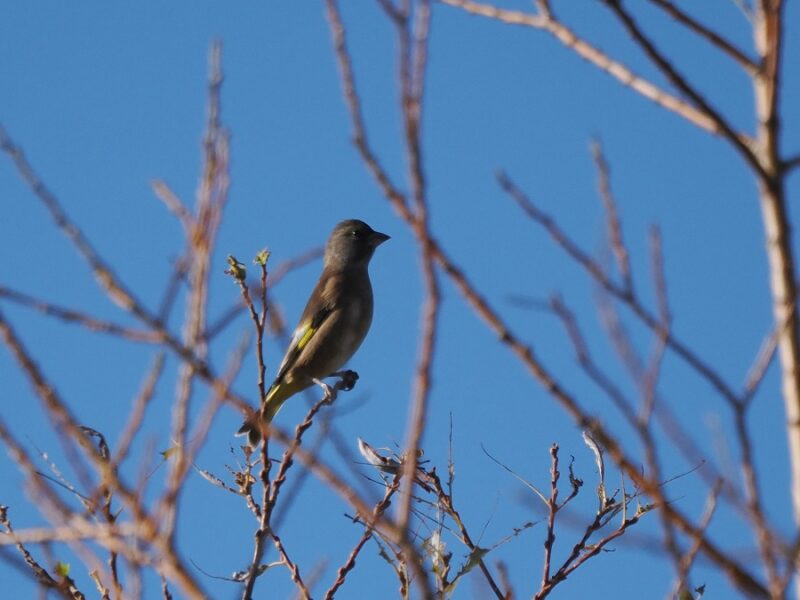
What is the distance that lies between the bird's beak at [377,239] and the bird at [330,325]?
8cm

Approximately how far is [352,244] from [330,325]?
1.33 metres

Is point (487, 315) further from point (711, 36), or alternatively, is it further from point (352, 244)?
point (352, 244)

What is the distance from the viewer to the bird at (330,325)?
27.3ft

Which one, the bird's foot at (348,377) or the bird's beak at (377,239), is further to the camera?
the bird's beak at (377,239)

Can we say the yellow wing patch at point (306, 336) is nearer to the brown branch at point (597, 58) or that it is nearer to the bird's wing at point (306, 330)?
the bird's wing at point (306, 330)

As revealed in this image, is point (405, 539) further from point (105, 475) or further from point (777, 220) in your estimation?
point (777, 220)

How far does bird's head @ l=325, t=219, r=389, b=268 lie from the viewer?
9805 mm

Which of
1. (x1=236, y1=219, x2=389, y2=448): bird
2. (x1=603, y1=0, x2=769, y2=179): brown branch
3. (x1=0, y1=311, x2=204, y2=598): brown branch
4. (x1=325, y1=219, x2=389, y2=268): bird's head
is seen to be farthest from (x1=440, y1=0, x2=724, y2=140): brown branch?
(x1=325, y1=219, x2=389, y2=268): bird's head

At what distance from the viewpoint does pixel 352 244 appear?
9.94 meters

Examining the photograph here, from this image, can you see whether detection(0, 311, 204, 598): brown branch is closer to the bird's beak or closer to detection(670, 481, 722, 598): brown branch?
detection(670, 481, 722, 598): brown branch

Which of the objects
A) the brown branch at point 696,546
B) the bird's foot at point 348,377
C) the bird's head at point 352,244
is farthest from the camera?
the bird's head at point 352,244

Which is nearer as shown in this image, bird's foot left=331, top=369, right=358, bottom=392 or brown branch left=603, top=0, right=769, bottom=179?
brown branch left=603, top=0, right=769, bottom=179

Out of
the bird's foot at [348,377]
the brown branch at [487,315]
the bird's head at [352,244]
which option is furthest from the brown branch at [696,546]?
the bird's head at [352,244]

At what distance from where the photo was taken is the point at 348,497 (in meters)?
1.82
